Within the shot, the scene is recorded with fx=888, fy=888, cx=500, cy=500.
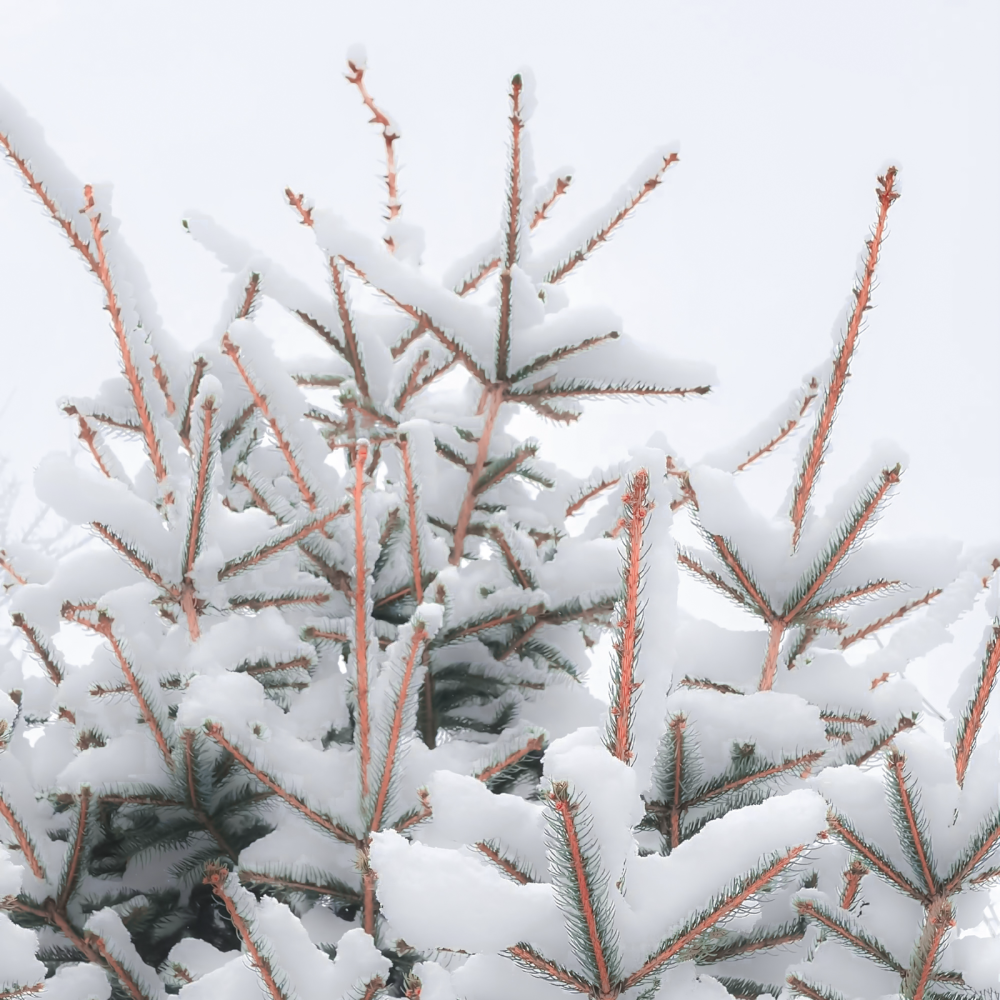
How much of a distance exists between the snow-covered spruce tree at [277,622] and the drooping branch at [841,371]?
0.40m

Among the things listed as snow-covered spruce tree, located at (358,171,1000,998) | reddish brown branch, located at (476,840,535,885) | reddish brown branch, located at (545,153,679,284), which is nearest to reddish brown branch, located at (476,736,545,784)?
snow-covered spruce tree, located at (358,171,1000,998)

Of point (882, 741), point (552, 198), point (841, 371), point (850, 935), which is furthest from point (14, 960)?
point (552, 198)

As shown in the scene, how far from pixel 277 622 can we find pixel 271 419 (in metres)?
0.42

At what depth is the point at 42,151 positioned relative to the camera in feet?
5.66

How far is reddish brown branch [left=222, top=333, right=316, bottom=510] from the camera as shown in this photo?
5.71 feet

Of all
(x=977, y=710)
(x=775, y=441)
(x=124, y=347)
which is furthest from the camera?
(x=775, y=441)

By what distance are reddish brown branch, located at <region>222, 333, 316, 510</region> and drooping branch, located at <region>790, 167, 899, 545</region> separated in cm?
97

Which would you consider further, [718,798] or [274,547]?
[274,547]

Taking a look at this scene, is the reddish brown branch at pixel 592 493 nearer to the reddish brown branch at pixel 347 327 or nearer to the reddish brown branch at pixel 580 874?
the reddish brown branch at pixel 347 327

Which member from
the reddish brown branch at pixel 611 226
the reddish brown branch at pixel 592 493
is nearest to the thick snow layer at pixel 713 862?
the reddish brown branch at pixel 592 493

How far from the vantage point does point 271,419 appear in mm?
Answer: 1812

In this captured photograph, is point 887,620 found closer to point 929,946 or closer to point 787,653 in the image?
point 787,653

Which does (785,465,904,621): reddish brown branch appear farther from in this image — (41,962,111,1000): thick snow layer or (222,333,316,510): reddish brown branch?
(41,962,111,1000): thick snow layer

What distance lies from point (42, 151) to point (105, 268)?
0.24 metres
